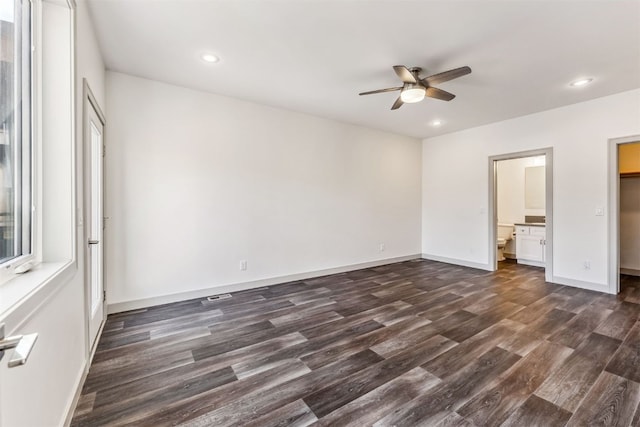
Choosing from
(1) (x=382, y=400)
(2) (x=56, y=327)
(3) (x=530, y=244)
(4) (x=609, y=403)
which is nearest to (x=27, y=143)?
(2) (x=56, y=327)

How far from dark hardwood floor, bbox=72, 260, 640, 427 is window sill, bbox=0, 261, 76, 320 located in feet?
2.87

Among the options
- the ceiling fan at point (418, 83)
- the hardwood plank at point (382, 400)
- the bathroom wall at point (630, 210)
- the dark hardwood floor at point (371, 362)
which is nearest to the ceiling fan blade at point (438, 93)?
the ceiling fan at point (418, 83)

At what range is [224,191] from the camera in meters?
3.76

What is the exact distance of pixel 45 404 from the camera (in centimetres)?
126

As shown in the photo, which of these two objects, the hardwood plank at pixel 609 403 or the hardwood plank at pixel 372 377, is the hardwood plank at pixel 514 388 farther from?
the hardwood plank at pixel 372 377

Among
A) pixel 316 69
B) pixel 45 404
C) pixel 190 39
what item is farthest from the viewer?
pixel 316 69

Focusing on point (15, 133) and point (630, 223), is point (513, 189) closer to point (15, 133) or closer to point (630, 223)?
point (630, 223)

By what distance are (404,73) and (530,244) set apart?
4.91 m

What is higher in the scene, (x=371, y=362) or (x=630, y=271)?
(x=630, y=271)

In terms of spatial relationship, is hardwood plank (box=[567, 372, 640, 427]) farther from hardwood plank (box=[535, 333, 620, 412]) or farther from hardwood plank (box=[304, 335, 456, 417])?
hardwood plank (box=[304, 335, 456, 417])

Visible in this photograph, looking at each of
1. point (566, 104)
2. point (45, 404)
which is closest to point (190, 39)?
point (45, 404)

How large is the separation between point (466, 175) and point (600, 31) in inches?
126

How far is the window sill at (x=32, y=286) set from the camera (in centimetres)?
96

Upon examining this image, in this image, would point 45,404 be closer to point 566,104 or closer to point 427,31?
point 427,31
